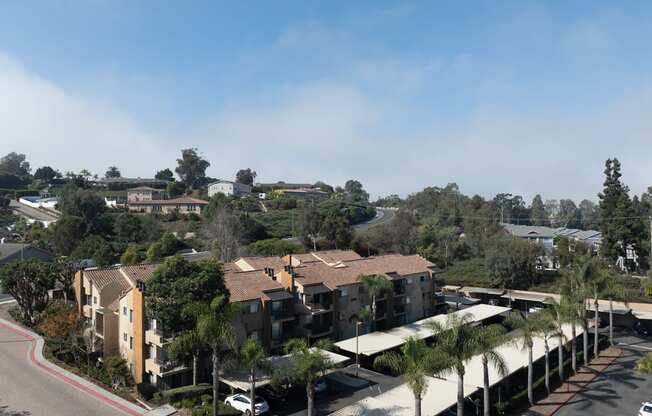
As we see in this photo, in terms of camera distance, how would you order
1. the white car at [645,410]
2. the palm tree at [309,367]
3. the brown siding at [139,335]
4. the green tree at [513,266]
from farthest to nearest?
the green tree at [513,266] → the brown siding at [139,335] → the white car at [645,410] → the palm tree at [309,367]

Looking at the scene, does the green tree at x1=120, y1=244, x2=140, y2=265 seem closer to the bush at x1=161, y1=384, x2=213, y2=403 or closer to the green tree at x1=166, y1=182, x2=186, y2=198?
the bush at x1=161, y1=384, x2=213, y2=403

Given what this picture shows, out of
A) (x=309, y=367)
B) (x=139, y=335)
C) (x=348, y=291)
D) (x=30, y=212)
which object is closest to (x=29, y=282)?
(x=139, y=335)

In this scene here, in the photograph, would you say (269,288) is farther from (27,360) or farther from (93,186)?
(93,186)

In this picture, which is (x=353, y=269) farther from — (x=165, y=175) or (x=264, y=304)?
(x=165, y=175)

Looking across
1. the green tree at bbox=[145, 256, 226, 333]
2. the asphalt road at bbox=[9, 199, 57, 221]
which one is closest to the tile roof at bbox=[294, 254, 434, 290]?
the green tree at bbox=[145, 256, 226, 333]

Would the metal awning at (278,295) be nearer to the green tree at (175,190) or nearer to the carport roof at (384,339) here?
the carport roof at (384,339)

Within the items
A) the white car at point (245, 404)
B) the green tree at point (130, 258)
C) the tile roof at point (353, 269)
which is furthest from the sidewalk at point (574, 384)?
the green tree at point (130, 258)
